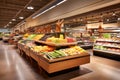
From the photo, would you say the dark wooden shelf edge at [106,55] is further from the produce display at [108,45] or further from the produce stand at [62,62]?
the produce stand at [62,62]

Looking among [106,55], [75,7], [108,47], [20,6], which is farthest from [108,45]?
[20,6]

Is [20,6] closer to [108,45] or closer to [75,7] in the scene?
[75,7]

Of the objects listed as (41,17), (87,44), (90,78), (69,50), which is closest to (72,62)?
(69,50)

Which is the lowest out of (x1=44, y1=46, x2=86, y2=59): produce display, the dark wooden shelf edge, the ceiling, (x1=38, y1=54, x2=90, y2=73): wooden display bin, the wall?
the dark wooden shelf edge

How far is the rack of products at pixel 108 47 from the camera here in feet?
20.0

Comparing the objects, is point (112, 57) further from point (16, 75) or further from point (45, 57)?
point (16, 75)

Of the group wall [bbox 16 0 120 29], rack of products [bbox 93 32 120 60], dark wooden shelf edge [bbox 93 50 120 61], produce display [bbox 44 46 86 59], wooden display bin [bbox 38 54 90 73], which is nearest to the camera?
wooden display bin [bbox 38 54 90 73]

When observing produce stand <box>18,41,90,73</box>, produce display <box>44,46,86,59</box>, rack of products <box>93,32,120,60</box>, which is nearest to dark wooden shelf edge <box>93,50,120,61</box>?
rack of products <box>93,32,120,60</box>

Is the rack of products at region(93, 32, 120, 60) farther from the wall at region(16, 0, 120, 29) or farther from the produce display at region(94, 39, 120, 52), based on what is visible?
the wall at region(16, 0, 120, 29)

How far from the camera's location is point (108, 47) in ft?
21.8

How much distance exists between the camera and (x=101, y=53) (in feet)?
22.5

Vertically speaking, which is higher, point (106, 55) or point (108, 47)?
point (108, 47)

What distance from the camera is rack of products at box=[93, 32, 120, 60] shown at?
20.0 feet

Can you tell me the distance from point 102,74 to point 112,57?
8.54ft
